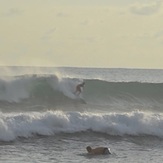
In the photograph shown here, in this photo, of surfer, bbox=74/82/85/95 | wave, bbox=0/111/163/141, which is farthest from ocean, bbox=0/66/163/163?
surfer, bbox=74/82/85/95

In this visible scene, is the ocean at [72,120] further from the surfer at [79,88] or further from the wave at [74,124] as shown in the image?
the surfer at [79,88]

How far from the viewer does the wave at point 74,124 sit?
1566 cm

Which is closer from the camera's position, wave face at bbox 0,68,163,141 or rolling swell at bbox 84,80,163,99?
wave face at bbox 0,68,163,141

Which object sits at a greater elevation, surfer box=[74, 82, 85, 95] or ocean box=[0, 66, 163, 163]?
surfer box=[74, 82, 85, 95]

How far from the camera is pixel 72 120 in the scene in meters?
17.1

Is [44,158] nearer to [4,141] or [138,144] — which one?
[4,141]

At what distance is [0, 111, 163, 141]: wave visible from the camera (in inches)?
616

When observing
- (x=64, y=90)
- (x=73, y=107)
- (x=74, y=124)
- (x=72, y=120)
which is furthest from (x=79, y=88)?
(x=74, y=124)


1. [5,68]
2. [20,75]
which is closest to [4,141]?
[20,75]

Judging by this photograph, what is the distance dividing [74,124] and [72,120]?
215mm

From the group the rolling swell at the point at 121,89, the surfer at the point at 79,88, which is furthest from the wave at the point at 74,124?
the rolling swell at the point at 121,89

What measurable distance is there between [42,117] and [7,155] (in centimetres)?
405

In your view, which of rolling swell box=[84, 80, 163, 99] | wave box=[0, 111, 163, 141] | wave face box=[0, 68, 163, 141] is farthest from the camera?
rolling swell box=[84, 80, 163, 99]

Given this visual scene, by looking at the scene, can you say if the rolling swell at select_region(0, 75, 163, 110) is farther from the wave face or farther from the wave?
the wave
